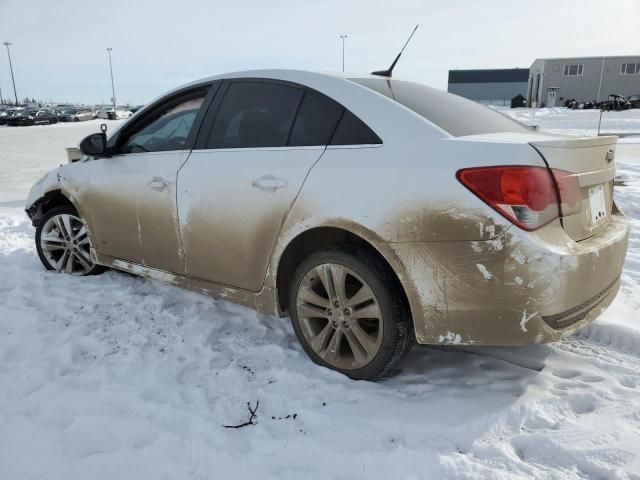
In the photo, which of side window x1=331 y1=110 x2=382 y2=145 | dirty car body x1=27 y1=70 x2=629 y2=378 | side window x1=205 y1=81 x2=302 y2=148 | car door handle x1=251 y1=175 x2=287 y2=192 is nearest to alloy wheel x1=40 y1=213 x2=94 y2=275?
dirty car body x1=27 y1=70 x2=629 y2=378

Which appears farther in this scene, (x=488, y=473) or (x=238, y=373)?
(x=238, y=373)

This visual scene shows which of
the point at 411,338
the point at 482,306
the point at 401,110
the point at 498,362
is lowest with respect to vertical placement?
the point at 498,362

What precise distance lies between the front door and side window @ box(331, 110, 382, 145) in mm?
1155

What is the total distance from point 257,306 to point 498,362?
1.48 metres

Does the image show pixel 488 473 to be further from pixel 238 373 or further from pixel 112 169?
pixel 112 169

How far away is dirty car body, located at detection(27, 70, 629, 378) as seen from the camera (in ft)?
6.86

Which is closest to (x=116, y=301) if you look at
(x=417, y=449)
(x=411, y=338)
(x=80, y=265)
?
(x=80, y=265)

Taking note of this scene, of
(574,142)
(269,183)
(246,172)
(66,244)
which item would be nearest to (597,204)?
(574,142)

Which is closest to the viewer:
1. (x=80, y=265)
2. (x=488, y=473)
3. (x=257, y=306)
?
(x=488, y=473)

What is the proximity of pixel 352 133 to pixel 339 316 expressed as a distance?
98 cm

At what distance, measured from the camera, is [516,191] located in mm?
2051

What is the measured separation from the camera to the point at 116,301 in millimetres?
3654

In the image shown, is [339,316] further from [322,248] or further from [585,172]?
[585,172]

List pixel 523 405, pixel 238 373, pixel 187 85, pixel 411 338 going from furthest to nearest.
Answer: pixel 187 85
pixel 238 373
pixel 411 338
pixel 523 405
